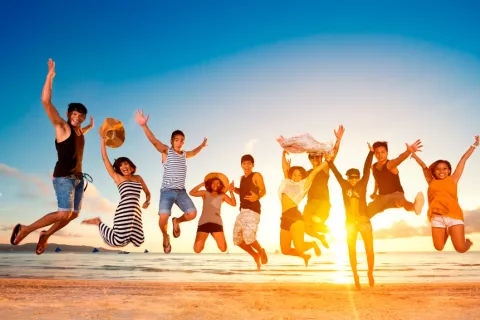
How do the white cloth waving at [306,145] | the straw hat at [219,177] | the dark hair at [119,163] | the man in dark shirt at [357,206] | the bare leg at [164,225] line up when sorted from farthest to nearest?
the straw hat at [219,177] → the white cloth waving at [306,145] → the man in dark shirt at [357,206] → the bare leg at [164,225] → the dark hair at [119,163]

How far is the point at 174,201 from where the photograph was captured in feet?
33.7

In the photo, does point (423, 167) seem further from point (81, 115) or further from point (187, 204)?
point (81, 115)

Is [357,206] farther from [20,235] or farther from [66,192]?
[20,235]

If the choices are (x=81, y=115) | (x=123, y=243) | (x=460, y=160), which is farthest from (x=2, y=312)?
(x=460, y=160)

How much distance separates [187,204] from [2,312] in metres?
4.48

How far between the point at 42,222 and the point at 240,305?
16.0 ft

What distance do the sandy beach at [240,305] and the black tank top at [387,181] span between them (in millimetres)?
2773

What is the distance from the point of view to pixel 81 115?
8844mm

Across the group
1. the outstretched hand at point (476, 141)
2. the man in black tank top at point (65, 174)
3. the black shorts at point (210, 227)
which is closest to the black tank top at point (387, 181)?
the outstretched hand at point (476, 141)

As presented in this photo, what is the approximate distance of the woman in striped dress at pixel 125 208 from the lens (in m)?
8.59

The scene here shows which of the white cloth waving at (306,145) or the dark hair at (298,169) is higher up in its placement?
the white cloth waving at (306,145)

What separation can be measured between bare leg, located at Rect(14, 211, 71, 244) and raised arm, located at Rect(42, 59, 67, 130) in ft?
5.78

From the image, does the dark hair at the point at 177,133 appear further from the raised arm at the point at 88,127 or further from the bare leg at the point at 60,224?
the bare leg at the point at 60,224

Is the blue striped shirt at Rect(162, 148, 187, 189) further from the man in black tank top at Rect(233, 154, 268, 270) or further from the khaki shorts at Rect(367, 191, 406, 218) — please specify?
the khaki shorts at Rect(367, 191, 406, 218)
